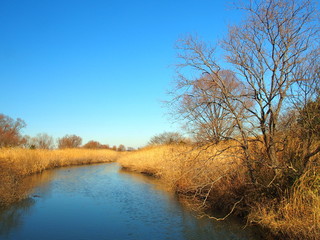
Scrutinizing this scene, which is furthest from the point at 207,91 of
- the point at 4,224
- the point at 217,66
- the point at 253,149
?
the point at 4,224

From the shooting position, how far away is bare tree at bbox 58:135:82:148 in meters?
51.7

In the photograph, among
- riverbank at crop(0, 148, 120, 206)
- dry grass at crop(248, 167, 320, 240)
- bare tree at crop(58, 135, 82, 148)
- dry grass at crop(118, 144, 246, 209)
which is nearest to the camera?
dry grass at crop(248, 167, 320, 240)

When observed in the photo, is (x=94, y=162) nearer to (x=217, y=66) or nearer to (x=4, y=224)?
(x=4, y=224)

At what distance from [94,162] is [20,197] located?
28.6 m

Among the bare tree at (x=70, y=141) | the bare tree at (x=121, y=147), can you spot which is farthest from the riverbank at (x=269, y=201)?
the bare tree at (x=121, y=147)

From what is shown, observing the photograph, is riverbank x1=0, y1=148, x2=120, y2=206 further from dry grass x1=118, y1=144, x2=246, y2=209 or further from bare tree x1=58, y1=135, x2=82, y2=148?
bare tree x1=58, y1=135, x2=82, y2=148

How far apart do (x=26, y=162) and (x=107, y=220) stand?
1446 cm

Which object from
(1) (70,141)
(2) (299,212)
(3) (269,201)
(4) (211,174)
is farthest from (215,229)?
(1) (70,141)

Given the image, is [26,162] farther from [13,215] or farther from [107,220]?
[107,220]

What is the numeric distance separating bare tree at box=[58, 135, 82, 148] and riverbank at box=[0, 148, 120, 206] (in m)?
11.5

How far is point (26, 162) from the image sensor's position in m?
21.0

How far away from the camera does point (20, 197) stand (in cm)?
1162

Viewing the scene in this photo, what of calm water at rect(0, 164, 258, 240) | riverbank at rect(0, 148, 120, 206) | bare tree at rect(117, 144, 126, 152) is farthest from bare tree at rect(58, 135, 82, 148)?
calm water at rect(0, 164, 258, 240)

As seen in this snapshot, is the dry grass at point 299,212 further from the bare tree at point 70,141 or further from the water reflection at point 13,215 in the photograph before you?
the bare tree at point 70,141
